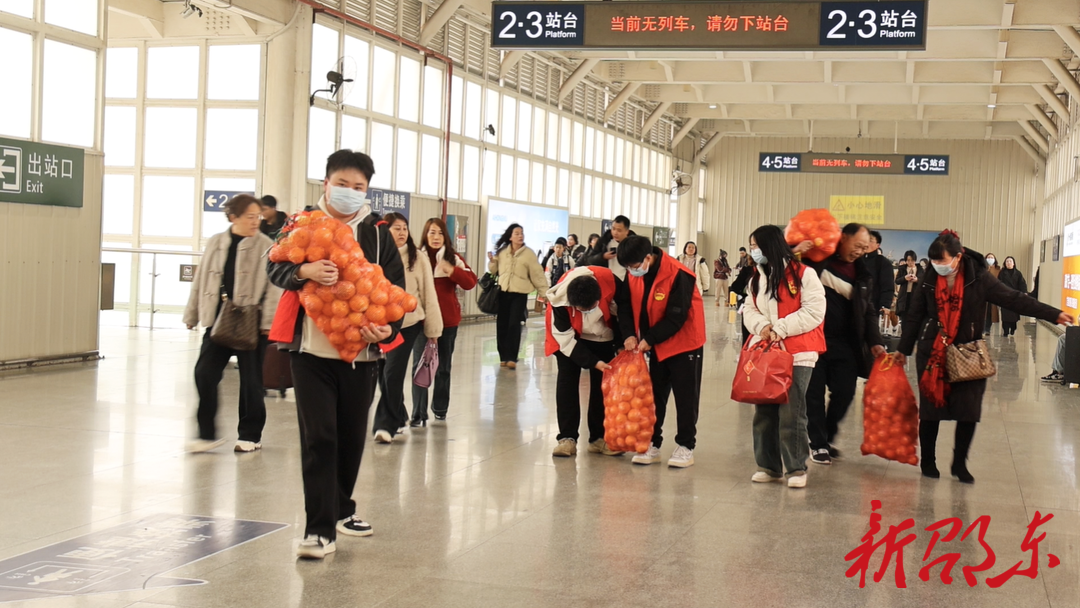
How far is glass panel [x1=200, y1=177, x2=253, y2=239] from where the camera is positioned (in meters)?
16.0

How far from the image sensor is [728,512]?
5492mm

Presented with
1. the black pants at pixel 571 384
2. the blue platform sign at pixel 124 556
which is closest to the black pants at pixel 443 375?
the black pants at pixel 571 384

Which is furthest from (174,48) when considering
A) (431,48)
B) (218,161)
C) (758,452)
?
(758,452)

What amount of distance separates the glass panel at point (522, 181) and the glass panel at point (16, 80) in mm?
13513

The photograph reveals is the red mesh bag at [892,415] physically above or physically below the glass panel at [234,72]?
below

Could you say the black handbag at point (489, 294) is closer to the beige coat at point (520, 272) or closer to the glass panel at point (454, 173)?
the beige coat at point (520, 272)

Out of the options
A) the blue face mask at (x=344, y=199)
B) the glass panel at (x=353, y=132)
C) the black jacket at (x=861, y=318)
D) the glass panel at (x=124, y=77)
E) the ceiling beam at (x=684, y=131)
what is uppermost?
the ceiling beam at (x=684, y=131)

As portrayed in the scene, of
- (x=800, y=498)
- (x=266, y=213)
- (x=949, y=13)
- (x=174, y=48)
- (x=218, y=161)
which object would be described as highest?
(x=949, y=13)

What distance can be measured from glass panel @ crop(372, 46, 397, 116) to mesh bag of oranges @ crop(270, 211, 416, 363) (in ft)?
44.4

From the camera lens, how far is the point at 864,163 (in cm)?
2505

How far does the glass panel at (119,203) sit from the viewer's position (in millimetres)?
16594

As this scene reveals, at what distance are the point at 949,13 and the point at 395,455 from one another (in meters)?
14.6

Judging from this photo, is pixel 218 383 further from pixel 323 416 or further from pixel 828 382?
pixel 828 382

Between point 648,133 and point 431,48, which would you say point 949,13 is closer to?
point 431,48
